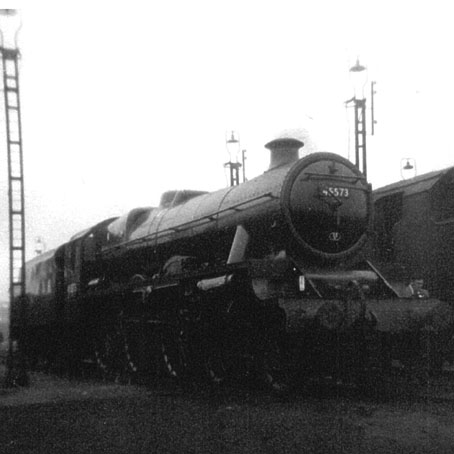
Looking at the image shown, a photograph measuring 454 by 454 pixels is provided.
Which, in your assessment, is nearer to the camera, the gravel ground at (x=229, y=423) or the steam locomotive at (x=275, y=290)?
the gravel ground at (x=229, y=423)

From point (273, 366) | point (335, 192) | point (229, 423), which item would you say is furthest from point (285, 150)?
point (229, 423)

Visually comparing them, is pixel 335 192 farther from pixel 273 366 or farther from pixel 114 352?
pixel 114 352

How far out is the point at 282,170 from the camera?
31.7 feet

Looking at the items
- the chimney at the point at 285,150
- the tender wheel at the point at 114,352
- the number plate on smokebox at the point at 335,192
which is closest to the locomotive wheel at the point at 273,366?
the number plate on smokebox at the point at 335,192

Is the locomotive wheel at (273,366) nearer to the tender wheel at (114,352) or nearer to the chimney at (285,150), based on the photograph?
the chimney at (285,150)

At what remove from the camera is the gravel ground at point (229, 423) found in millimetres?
5566

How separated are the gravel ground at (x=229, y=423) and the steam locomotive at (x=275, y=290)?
59 centimetres

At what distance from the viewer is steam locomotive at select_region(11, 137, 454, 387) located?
342 inches

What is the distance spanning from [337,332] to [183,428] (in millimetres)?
2787

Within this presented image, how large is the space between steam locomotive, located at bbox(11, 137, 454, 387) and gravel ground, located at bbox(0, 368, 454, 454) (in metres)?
0.59

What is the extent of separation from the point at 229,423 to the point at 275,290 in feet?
8.24

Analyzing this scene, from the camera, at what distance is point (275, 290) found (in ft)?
28.8

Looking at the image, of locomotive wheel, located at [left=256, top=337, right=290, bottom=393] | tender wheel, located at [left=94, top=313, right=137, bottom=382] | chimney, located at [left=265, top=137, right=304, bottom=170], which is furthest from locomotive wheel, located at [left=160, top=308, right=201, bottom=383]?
chimney, located at [left=265, top=137, right=304, bottom=170]

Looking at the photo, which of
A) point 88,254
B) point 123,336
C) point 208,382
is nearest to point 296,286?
point 208,382
